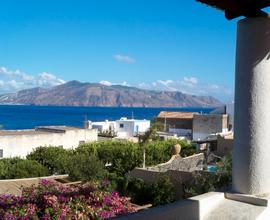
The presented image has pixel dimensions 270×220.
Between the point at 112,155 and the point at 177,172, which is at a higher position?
the point at 177,172

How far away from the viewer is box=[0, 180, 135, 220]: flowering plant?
7.09m

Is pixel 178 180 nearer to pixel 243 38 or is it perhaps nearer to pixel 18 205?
pixel 18 205

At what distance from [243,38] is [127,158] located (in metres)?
20.8

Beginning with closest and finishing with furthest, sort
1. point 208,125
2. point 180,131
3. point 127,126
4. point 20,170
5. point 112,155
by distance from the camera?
point 20,170
point 112,155
point 208,125
point 180,131
point 127,126

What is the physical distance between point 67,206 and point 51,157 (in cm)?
1767

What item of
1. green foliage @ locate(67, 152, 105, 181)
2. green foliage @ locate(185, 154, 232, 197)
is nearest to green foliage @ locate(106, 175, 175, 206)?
green foliage @ locate(67, 152, 105, 181)

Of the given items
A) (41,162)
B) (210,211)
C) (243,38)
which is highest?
(243,38)

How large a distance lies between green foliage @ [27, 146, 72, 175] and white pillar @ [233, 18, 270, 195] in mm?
19918

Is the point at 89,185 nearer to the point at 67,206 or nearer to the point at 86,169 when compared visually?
the point at 67,206

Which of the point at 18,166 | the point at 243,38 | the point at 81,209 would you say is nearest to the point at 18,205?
the point at 81,209

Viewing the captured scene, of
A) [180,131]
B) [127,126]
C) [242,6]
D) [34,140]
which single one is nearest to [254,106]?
[242,6]

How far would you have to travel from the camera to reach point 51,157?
80.4 feet

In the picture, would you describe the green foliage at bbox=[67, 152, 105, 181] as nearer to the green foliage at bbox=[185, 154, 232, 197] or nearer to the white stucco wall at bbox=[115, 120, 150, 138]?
the green foliage at bbox=[185, 154, 232, 197]

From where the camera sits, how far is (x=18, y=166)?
2136 cm
